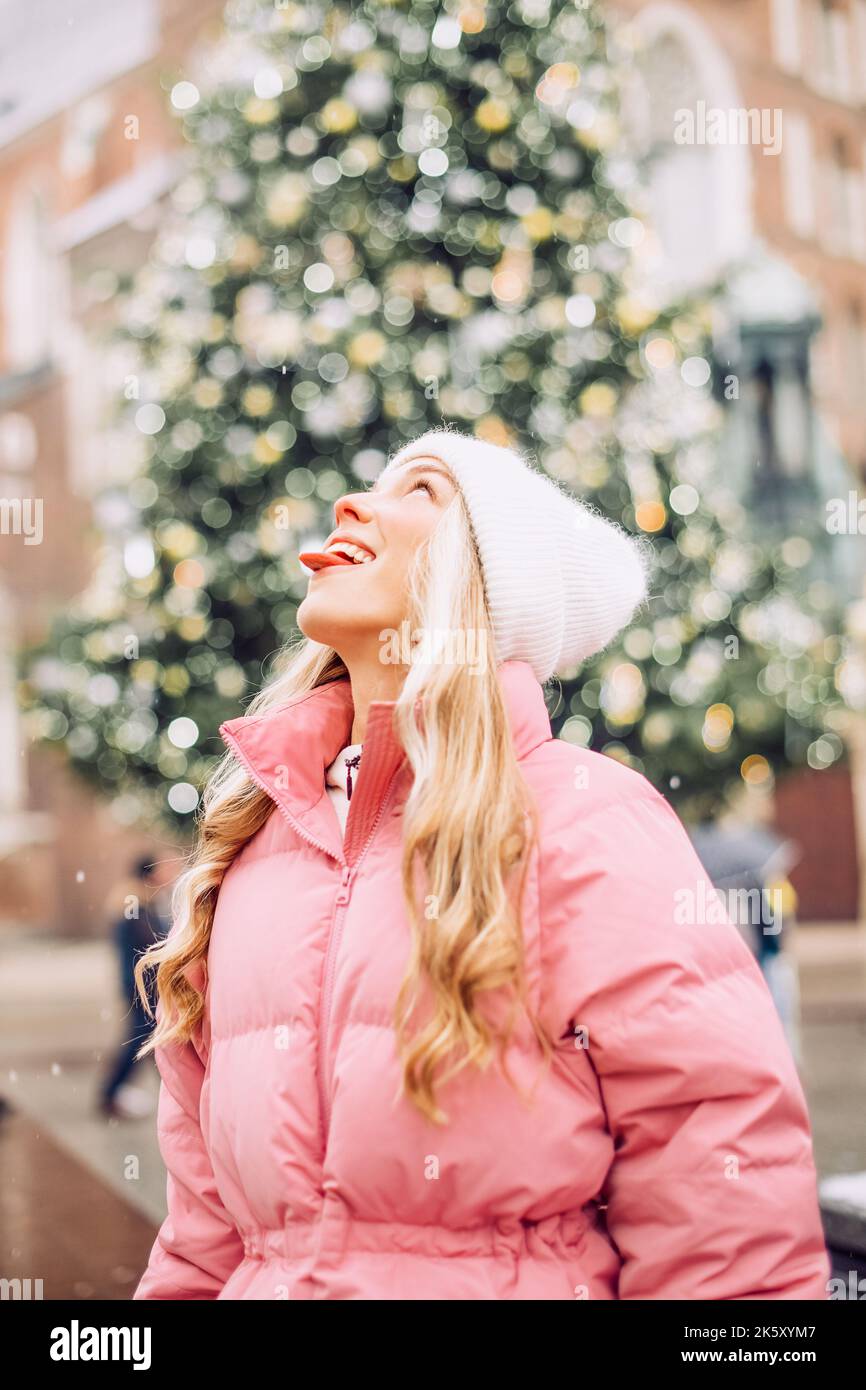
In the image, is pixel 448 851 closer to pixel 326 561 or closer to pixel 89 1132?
pixel 326 561

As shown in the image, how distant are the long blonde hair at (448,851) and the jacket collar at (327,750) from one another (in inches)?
1.1

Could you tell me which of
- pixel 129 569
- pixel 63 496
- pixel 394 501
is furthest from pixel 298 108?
pixel 63 496

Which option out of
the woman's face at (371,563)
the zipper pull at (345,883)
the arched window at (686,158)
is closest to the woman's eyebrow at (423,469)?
the woman's face at (371,563)

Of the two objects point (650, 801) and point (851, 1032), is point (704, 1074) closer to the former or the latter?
point (650, 801)

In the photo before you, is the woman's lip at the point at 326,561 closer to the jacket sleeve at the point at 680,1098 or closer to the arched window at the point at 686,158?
the jacket sleeve at the point at 680,1098

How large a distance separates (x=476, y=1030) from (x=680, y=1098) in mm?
212

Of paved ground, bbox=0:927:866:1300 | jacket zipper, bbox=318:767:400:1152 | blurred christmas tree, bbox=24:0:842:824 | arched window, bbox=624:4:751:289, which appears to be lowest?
paved ground, bbox=0:927:866:1300

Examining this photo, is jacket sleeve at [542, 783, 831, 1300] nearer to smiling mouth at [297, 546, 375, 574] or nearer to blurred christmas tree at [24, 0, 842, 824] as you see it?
smiling mouth at [297, 546, 375, 574]

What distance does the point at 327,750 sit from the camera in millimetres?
1585

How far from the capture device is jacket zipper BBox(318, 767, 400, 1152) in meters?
1.36

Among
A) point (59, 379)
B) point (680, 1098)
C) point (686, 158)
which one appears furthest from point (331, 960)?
point (59, 379)

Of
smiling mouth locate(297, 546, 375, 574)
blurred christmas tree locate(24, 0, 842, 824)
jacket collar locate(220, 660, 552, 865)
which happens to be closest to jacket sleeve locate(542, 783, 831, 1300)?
jacket collar locate(220, 660, 552, 865)

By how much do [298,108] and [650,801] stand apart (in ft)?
12.5

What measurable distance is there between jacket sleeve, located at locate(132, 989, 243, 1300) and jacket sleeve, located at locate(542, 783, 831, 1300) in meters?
0.49
